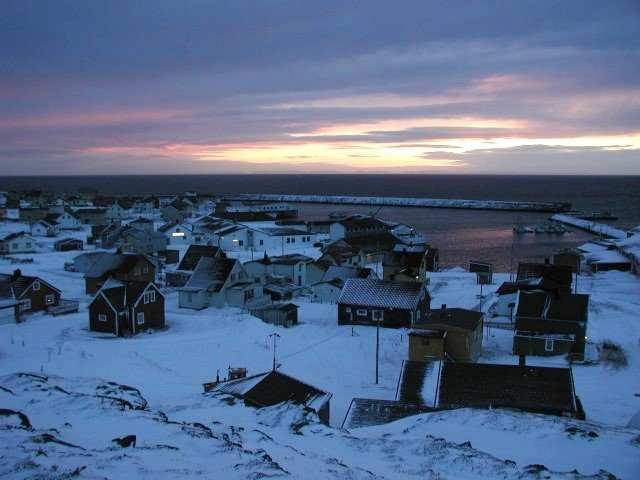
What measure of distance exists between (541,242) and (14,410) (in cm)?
6486

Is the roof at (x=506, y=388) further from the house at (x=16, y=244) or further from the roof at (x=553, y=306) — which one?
the house at (x=16, y=244)

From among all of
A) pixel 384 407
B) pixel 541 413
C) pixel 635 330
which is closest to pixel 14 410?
Result: pixel 384 407

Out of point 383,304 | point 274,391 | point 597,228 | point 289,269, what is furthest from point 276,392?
point 597,228

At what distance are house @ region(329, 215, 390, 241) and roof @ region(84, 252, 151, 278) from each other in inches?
1101

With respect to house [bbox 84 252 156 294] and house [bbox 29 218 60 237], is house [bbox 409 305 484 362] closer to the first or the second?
house [bbox 84 252 156 294]

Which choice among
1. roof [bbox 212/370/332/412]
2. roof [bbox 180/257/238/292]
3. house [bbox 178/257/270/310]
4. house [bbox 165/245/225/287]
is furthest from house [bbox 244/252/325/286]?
roof [bbox 212/370/332/412]

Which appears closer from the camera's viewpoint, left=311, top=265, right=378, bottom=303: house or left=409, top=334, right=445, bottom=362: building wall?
left=409, top=334, right=445, bottom=362: building wall

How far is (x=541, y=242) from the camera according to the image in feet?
222

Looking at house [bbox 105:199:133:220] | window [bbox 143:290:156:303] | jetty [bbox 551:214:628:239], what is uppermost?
house [bbox 105:199:133:220]

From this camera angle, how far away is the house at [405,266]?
35.5 metres

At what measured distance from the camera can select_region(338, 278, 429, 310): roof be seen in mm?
26386

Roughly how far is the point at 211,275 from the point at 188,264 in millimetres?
8103

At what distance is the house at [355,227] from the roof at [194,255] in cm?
2129

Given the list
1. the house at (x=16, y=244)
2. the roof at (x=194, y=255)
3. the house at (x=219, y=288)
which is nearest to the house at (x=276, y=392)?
the house at (x=219, y=288)
